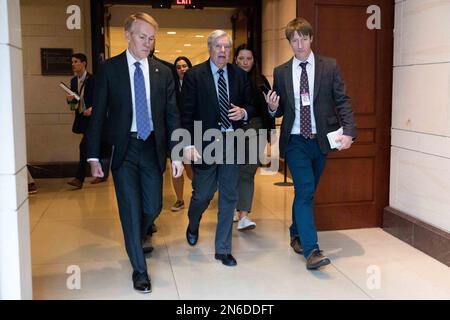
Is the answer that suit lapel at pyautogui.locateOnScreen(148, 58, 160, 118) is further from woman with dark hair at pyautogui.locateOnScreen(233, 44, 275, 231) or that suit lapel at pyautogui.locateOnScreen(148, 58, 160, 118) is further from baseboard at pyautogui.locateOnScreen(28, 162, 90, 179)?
baseboard at pyautogui.locateOnScreen(28, 162, 90, 179)

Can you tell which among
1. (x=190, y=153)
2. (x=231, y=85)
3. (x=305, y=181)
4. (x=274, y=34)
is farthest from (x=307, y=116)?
(x=274, y=34)

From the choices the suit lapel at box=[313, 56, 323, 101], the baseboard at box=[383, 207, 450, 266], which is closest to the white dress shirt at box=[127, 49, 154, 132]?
the suit lapel at box=[313, 56, 323, 101]

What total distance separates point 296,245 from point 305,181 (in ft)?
1.89

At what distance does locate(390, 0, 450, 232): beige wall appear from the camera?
150 inches

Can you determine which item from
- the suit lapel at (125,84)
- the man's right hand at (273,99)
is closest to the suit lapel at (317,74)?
the man's right hand at (273,99)

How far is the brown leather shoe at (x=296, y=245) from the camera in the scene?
4020 mm

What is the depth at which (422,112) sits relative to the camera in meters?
4.08

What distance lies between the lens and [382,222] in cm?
469

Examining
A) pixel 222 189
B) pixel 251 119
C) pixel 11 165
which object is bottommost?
pixel 222 189

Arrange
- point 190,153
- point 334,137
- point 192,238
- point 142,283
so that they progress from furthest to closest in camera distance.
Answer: point 192,238 < point 334,137 < point 190,153 < point 142,283

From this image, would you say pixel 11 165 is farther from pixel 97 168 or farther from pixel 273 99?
pixel 273 99

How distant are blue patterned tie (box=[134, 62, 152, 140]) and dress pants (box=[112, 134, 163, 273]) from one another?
7 cm

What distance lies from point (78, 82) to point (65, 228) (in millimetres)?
2334

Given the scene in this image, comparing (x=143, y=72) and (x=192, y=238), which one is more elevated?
(x=143, y=72)
